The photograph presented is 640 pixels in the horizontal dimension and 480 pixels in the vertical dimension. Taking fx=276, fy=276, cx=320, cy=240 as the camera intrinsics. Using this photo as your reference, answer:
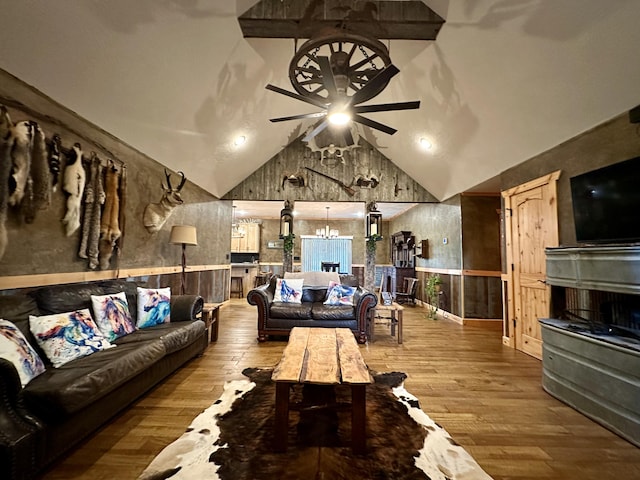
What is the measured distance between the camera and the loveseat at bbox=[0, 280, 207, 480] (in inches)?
53.6

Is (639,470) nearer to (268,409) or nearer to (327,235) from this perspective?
(268,409)

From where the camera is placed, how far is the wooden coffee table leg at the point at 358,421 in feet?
5.54

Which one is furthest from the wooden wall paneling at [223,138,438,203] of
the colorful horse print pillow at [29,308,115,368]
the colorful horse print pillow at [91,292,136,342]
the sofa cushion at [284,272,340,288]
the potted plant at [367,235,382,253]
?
the colorful horse print pillow at [29,308,115,368]

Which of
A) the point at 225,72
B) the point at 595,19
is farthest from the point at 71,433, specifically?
the point at 595,19

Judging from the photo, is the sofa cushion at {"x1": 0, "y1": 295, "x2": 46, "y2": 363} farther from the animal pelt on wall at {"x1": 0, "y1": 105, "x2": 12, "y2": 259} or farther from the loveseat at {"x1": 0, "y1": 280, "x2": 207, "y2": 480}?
the animal pelt on wall at {"x1": 0, "y1": 105, "x2": 12, "y2": 259}

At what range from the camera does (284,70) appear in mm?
3986

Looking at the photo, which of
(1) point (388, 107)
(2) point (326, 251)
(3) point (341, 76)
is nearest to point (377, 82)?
(1) point (388, 107)

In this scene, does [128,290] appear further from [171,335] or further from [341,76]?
[341,76]

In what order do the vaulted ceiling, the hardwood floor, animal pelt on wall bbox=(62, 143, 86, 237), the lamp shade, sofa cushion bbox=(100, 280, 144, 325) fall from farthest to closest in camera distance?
1. the lamp shade
2. sofa cushion bbox=(100, 280, 144, 325)
3. animal pelt on wall bbox=(62, 143, 86, 237)
4. the vaulted ceiling
5. the hardwood floor

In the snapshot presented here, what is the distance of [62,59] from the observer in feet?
7.32

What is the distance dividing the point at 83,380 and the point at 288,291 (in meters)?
2.82

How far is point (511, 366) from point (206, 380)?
3354 mm

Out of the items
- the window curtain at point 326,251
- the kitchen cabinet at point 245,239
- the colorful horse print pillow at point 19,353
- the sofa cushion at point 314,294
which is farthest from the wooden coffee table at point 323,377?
the window curtain at point 326,251

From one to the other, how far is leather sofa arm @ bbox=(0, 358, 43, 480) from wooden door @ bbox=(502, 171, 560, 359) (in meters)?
4.63
